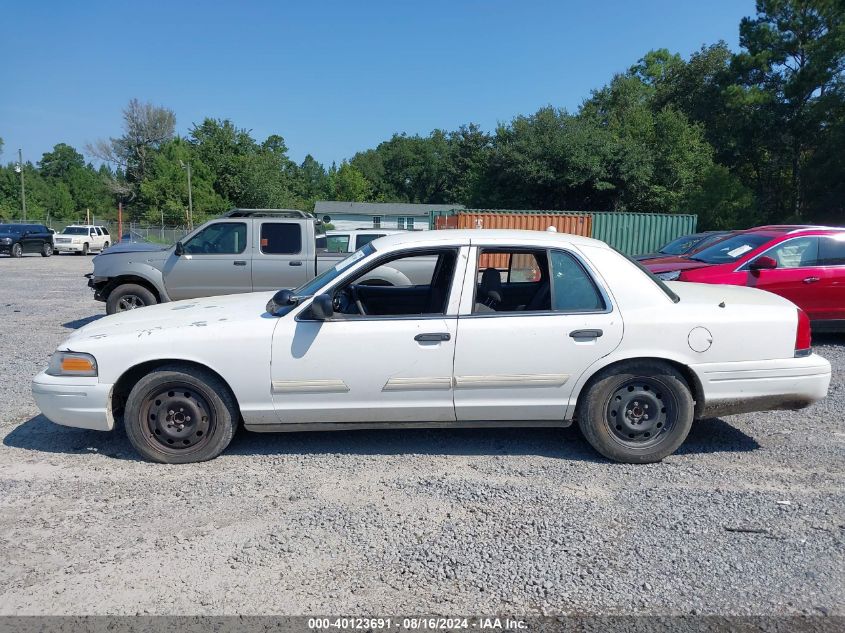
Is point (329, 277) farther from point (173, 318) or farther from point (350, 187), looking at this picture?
point (350, 187)

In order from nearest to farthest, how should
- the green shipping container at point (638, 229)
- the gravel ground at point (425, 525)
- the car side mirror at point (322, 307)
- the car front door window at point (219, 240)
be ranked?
the gravel ground at point (425, 525)
the car side mirror at point (322, 307)
the car front door window at point (219, 240)
the green shipping container at point (638, 229)

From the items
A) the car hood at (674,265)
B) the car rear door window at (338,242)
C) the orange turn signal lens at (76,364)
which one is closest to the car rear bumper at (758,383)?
the orange turn signal lens at (76,364)

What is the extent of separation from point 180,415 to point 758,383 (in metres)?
4.08

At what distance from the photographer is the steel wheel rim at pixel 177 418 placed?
4.58 m

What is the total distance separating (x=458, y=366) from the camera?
451 centimetres

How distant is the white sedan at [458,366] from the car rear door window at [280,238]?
208 inches

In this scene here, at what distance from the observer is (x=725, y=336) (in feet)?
15.0

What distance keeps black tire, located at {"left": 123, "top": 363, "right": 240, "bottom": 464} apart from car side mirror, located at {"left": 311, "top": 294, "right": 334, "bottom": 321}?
2.78ft

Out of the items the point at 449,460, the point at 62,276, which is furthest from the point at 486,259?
the point at 62,276

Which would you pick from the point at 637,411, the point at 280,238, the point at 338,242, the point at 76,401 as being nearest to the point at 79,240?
the point at 338,242

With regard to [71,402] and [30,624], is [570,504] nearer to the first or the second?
[30,624]

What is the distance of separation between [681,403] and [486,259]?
1.80m

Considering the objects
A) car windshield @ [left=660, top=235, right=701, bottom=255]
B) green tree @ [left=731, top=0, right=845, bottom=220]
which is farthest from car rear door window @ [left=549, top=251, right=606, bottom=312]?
green tree @ [left=731, top=0, right=845, bottom=220]

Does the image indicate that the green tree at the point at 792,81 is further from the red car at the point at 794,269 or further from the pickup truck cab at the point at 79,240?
the pickup truck cab at the point at 79,240
